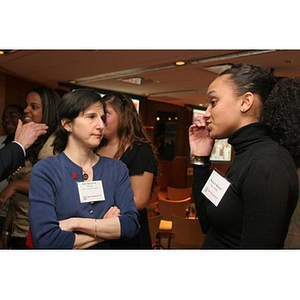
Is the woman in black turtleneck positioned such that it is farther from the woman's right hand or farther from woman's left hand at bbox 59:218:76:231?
woman's left hand at bbox 59:218:76:231

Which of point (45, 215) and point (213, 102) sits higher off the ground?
point (213, 102)

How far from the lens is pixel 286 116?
0.85 metres

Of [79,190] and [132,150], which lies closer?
[79,190]

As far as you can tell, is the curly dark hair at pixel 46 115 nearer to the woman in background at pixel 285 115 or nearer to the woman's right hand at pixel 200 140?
the woman's right hand at pixel 200 140

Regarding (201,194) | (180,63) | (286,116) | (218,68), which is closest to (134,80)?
(180,63)

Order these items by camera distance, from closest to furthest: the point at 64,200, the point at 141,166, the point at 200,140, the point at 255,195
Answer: the point at 255,195
the point at 64,200
the point at 200,140
the point at 141,166

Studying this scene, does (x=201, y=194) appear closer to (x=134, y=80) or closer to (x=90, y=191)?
(x=90, y=191)

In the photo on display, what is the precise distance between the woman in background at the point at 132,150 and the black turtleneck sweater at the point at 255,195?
1.36 feet

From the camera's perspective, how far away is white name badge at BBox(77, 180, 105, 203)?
1049 millimetres

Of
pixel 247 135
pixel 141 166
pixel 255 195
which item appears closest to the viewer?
pixel 255 195

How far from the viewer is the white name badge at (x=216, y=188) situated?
2.98ft

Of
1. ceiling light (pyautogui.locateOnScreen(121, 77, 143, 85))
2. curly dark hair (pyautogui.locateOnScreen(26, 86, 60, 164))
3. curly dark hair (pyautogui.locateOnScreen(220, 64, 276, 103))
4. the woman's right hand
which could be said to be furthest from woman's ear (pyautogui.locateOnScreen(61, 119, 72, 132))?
curly dark hair (pyautogui.locateOnScreen(220, 64, 276, 103))

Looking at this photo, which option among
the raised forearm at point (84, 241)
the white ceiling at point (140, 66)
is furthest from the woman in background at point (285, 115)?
the raised forearm at point (84, 241)

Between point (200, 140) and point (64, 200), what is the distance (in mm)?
568
